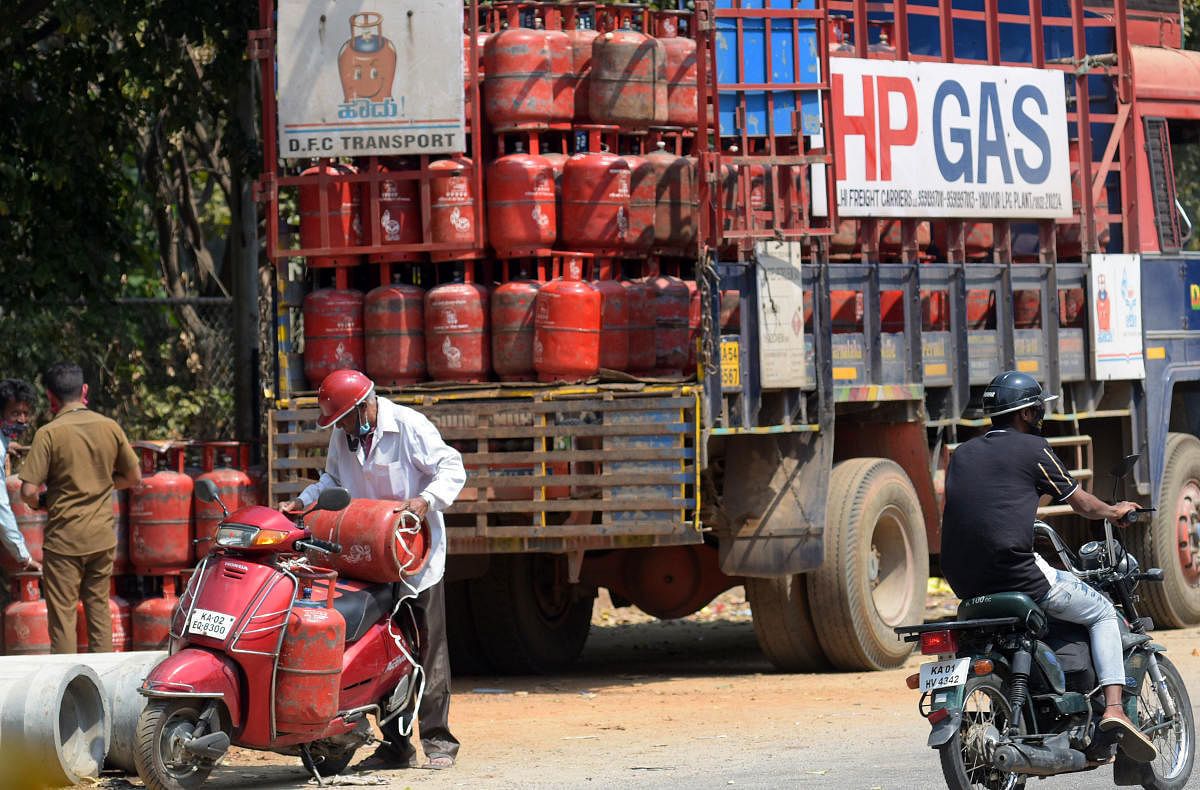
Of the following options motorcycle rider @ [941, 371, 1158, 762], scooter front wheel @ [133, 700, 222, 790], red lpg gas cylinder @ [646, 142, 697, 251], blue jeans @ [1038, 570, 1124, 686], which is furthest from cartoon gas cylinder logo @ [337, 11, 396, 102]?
blue jeans @ [1038, 570, 1124, 686]

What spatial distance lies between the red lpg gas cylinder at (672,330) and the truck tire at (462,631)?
7.24 ft

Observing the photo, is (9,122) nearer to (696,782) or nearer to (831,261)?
(831,261)

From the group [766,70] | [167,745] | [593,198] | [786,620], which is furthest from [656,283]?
[167,745]

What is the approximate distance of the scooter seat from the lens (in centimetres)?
689

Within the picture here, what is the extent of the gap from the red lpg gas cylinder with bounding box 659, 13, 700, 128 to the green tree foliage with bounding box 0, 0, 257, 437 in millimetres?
3277

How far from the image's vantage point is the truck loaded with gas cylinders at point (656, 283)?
382 inches

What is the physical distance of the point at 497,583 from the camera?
11.3m

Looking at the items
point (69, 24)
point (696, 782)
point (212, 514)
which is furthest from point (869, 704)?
point (69, 24)

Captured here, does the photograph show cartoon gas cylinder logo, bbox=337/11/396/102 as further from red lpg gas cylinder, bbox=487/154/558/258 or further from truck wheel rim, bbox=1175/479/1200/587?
truck wheel rim, bbox=1175/479/1200/587

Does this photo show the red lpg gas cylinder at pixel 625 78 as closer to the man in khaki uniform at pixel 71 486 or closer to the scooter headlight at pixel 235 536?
the man in khaki uniform at pixel 71 486

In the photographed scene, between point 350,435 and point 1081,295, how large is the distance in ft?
22.3

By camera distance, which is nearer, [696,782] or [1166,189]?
[696,782]

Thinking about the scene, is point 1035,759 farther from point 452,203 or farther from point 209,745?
point 452,203

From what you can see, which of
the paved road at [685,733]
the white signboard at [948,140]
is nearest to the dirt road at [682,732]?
the paved road at [685,733]
